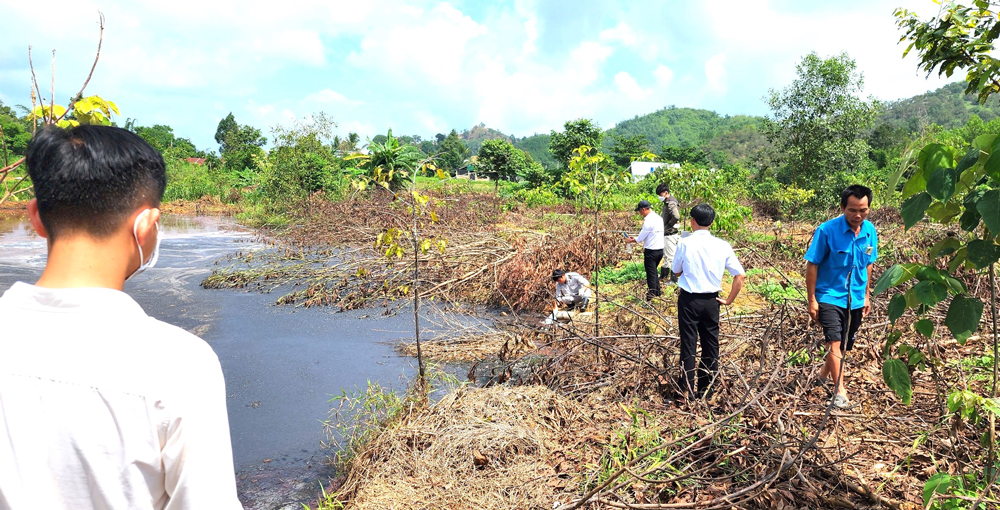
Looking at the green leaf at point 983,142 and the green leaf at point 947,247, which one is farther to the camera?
the green leaf at point 947,247

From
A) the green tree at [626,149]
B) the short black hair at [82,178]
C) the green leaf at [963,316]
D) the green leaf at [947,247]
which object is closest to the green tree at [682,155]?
the green tree at [626,149]

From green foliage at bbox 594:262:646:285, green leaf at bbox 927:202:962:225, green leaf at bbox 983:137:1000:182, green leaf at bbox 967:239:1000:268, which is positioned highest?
green leaf at bbox 983:137:1000:182

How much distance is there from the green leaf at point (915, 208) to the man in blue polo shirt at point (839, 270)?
228cm

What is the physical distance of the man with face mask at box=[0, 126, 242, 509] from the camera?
3.37 feet

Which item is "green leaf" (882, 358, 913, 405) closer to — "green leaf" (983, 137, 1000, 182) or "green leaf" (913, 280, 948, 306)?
"green leaf" (913, 280, 948, 306)

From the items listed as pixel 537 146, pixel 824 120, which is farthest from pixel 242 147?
pixel 537 146

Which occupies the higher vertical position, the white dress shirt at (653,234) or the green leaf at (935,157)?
the green leaf at (935,157)

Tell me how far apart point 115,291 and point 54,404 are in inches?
8.4

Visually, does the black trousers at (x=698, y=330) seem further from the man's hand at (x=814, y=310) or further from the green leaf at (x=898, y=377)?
the green leaf at (x=898, y=377)

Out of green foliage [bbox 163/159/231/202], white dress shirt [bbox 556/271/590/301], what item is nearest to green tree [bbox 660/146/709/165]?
green foliage [bbox 163/159/231/202]

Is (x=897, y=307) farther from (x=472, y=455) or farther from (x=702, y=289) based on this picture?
(x=472, y=455)

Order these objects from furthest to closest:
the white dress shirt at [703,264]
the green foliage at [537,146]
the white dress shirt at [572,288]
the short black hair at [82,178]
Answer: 1. the green foliage at [537,146]
2. the white dress shirt at [572,288]
3. the white dress shirt at [703,264]
4. the short black hair at [82,178]

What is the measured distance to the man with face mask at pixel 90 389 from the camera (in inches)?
40.4

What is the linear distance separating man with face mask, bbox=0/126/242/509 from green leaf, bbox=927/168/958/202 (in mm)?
2311
